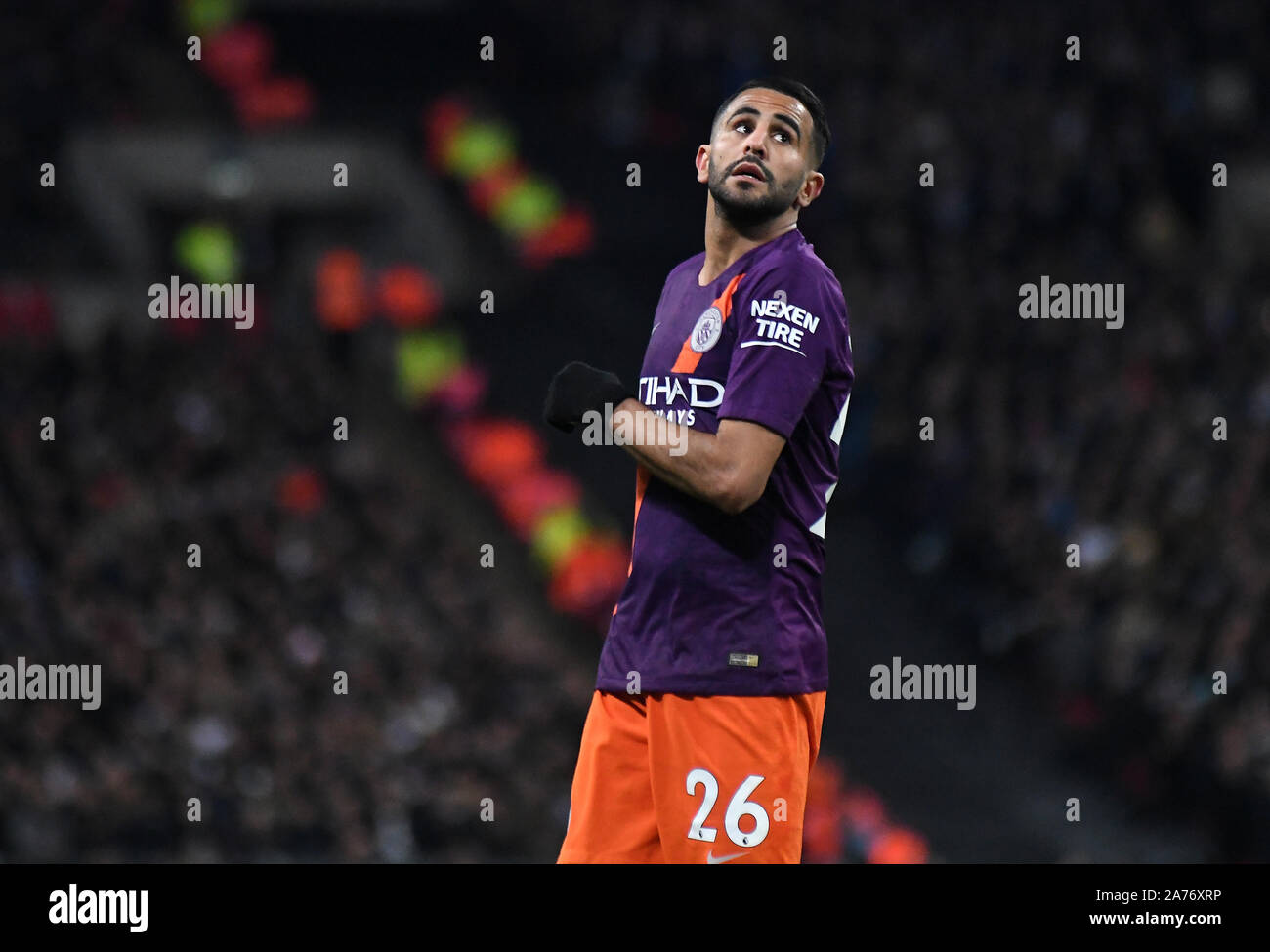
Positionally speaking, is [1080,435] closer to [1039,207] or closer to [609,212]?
[1039,207]

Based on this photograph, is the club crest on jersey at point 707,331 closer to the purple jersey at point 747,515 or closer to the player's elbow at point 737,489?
the purple jersey at point 747,515

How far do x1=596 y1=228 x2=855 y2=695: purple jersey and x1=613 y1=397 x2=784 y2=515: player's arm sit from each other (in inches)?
1.8

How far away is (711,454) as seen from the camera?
4141 mm

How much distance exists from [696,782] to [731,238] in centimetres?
135

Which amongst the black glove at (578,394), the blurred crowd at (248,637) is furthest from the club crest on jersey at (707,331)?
the blurred crowd at (248,637)

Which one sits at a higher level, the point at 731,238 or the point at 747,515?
the point at 731,238

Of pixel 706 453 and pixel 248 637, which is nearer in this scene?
pixel 706 453

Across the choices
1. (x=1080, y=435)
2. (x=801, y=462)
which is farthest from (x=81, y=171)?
(x=801, y=462)

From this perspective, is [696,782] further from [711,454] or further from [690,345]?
[690,345]

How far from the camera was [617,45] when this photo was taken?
21.8 meters

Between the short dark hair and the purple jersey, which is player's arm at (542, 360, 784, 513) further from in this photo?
the short dark hair

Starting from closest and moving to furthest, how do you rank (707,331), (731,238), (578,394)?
(578,394), (707,331), (731,238)

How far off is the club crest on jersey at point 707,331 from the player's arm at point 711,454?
0.95 ft

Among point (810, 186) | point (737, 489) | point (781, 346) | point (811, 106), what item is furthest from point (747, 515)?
point (811, 106)
